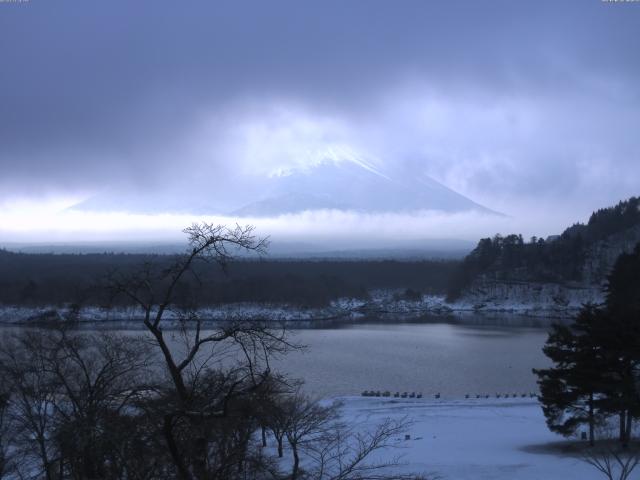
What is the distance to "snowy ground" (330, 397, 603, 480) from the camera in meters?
9.38

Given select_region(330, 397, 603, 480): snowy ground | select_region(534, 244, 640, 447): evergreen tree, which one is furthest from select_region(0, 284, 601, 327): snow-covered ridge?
select_region(534, 244, 640, 447): evergreen tree

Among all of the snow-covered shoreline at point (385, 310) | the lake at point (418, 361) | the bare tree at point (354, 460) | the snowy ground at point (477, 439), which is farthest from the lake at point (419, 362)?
the snow-covered shoreline at point (385, 310)

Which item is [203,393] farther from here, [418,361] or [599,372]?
[418,361]

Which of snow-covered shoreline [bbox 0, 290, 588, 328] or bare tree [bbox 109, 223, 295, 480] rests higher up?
bare tree [bbox 109, 223, 295, 480]

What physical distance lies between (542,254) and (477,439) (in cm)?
5583

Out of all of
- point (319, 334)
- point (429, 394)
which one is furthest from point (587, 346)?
point (319, 334)

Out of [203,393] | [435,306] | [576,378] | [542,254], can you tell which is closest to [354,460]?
[576,378]

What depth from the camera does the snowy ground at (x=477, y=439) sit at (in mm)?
9375

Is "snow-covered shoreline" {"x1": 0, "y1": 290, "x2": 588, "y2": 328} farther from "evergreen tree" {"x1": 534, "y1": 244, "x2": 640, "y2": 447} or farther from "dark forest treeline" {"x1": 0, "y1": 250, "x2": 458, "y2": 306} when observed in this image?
"evergreen tree" {"x1": 534, "y1": 244, "x2": 640, "y2": 447}

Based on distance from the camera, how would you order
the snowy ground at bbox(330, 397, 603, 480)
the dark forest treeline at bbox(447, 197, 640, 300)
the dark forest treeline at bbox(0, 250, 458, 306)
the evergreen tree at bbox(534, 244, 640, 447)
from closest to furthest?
the snowy ground at bbox(330, 397, 603, 480), the evergreen tree at bbox(534, 244, 640, 447), the dark forest treeline at bbox(0, 250, 458, 306), the dark forest treeline at bbox(447, 197, 640, 300)

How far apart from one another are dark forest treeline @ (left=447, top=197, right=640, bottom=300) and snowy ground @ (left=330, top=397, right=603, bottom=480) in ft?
157

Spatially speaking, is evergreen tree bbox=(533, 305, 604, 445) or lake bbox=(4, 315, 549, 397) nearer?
evergreen tree bbox=(533, 305, 604, 445)

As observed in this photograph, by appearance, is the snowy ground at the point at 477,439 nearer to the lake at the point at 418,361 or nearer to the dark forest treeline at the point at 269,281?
the lake at the point at 418,361

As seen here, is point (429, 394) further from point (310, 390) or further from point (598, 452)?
point (598, 452)
